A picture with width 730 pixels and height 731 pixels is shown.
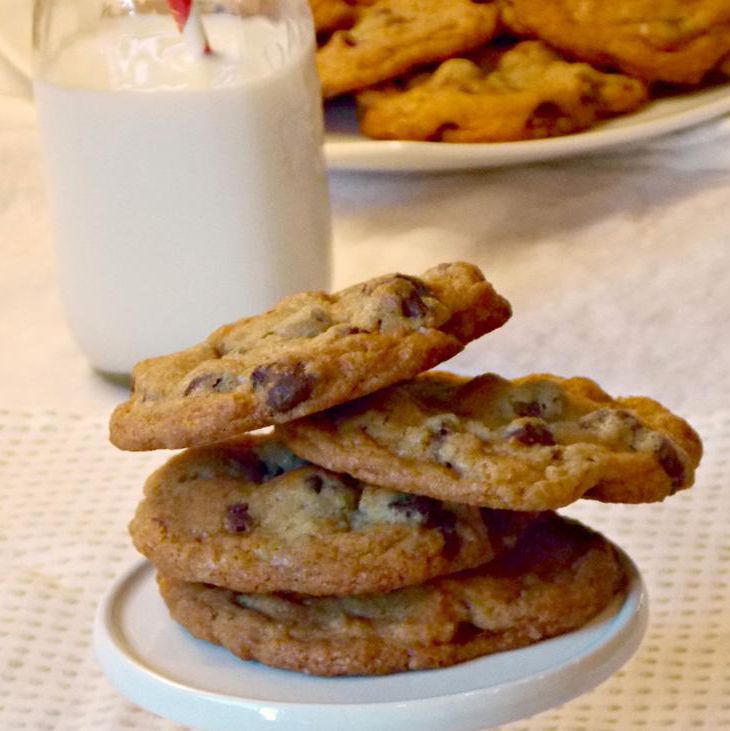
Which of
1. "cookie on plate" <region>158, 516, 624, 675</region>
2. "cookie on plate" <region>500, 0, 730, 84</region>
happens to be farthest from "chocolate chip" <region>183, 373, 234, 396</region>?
"cookie on plate" <region>500, 0, 730, 84</region>

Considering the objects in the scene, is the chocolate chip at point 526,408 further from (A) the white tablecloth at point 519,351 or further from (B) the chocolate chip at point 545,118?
(B) the chocolate chip at point 545,118

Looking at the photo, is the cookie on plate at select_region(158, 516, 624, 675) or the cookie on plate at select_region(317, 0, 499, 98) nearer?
the cookie on plate at select_region(158, 516, 624, 675)

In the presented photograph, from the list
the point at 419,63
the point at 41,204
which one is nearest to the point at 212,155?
the point at 419,63

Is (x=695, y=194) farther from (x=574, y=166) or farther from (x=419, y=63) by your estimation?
(x=419, y=63)

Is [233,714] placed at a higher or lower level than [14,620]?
higher

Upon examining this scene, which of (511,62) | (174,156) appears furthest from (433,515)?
(511,62)

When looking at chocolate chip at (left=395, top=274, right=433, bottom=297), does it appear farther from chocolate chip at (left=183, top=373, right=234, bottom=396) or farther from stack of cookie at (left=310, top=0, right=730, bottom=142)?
stack of cookie at (left=310, top=0, right=730, bottom=142)

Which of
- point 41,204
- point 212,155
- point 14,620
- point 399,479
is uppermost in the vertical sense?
point 399,479
